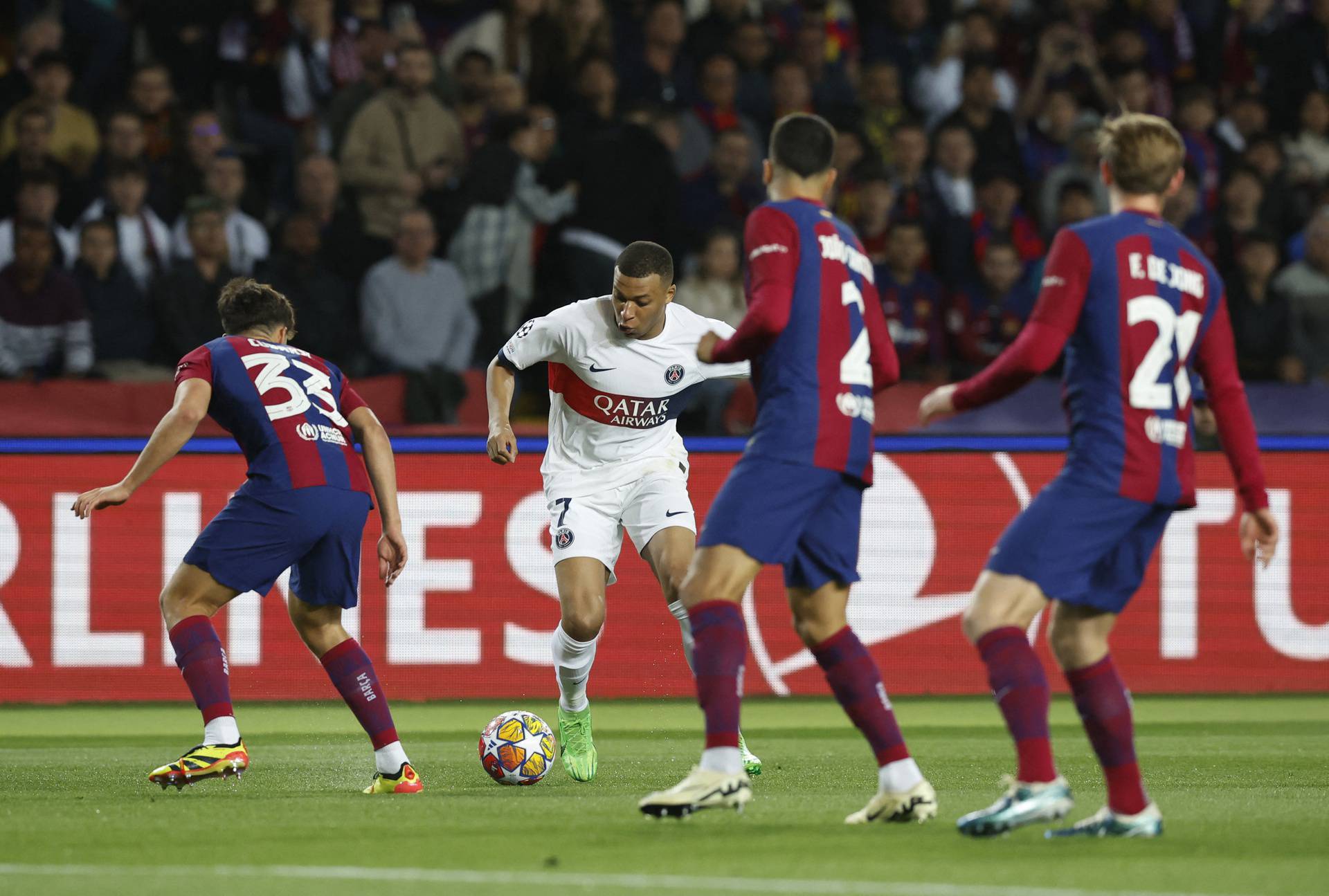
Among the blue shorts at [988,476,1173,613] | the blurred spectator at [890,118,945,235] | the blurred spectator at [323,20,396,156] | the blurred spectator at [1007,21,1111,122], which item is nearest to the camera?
the blue shorts at [988,476,1173,613]

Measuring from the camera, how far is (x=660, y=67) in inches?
571

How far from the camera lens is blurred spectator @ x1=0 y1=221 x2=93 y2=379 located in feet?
39.3

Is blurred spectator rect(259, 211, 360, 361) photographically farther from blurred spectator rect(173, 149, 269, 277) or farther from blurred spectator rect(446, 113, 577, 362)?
blurred spectator rect(446, 113, 577, 362)

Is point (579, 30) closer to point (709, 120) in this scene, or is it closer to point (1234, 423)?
point (709, 120)

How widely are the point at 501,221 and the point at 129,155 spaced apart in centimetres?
254

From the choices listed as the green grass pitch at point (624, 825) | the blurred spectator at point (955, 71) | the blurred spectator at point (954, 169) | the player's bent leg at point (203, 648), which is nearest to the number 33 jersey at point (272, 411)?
the player's bent leg at point (203, 648)

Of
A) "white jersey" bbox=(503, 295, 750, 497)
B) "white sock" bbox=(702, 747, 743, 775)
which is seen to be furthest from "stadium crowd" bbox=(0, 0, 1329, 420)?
"white sock" bbox=(702, 747, 743, 775)

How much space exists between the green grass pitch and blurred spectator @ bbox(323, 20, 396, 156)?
5.36m

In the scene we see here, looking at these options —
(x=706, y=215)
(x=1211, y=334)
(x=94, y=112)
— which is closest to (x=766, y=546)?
(x=1211, y=334)

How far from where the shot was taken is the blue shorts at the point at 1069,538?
5.13 metres

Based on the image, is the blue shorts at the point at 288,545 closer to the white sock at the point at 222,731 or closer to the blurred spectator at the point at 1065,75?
the white sock at the point at 222,731

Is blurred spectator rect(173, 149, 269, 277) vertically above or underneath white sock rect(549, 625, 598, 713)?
above

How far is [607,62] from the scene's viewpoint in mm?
13742

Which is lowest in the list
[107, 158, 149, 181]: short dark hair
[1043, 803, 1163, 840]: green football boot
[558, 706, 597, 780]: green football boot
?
[558, 706, 597, 780]: green football boot
